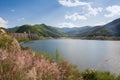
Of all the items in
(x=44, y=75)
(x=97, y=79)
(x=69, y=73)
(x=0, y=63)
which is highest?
(x=0, y=63)

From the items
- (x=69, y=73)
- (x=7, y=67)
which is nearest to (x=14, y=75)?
(x=7, y=67)

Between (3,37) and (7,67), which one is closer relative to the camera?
(7,67)

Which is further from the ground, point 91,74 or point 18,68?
point 18,68

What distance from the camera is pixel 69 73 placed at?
31.8 feet

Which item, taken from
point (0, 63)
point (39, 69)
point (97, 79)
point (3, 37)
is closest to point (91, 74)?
point (97, 79)

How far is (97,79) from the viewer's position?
1195 centimetres

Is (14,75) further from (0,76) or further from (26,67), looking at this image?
(26,67)

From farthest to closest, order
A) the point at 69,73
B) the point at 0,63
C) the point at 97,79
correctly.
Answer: the point at 97,79, the point at 69,73, the point at 0,63

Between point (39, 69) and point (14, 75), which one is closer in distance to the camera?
point (14, 75)

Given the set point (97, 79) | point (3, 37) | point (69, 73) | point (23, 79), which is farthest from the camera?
point (3, 37)

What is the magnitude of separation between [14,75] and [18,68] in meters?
0.17

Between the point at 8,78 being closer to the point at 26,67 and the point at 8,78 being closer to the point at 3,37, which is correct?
the point at 26,67

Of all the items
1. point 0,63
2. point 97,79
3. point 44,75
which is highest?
point 0,63

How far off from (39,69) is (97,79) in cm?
672
